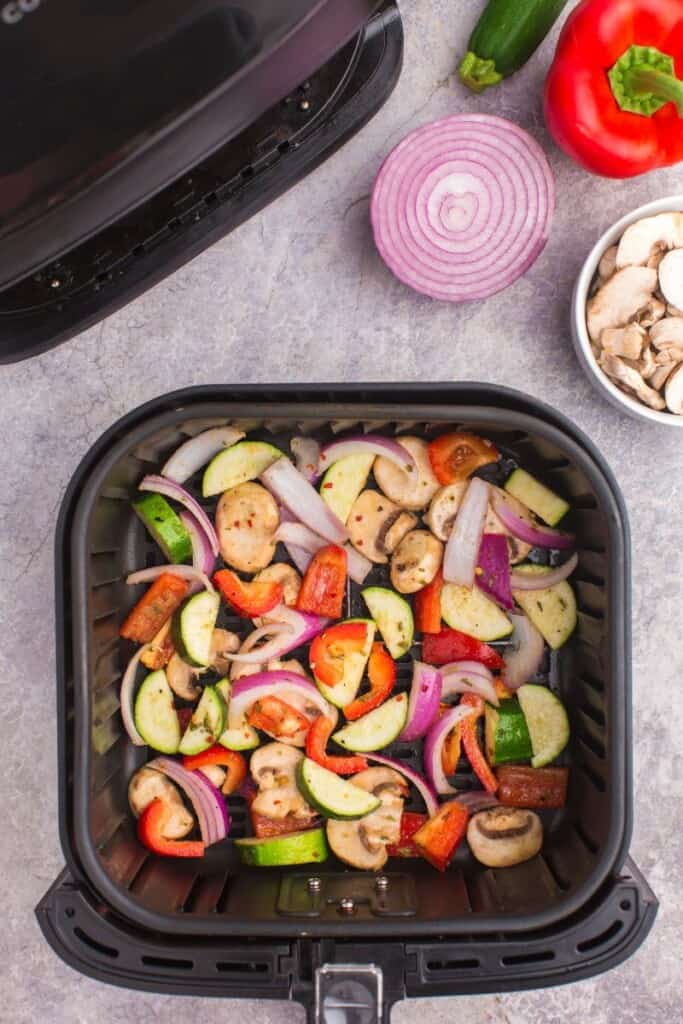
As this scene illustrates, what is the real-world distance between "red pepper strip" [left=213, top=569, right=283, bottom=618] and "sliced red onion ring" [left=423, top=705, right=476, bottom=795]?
0.95 ft

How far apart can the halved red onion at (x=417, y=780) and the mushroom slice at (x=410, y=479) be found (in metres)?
0.37

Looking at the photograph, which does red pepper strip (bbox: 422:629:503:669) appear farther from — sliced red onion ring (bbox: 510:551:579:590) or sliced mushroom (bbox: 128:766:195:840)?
sliced mushroom (bbox: 128:766:195:840)

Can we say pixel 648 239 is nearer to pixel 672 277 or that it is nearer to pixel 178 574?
pixel 672 277

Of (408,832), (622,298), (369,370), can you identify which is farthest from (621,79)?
(408,832)

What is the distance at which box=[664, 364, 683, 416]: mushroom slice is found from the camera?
1.32 m

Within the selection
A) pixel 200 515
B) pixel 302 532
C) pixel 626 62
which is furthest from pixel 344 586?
pixel 626 62

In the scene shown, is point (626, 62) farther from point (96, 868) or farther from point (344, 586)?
point (96, 868)

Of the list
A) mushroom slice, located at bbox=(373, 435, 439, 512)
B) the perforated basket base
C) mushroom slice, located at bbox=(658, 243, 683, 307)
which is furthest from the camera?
mushroom slice, located at bbox=(373, 435, 439, 512)

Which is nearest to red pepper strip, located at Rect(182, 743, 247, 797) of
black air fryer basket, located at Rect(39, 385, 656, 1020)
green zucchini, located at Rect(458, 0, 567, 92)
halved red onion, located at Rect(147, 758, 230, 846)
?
halved red onion, located at Rect(147, 758, 230, 846)

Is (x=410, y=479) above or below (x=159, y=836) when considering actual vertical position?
above

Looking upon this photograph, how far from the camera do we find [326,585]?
143 cm

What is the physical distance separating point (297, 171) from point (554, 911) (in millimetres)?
961

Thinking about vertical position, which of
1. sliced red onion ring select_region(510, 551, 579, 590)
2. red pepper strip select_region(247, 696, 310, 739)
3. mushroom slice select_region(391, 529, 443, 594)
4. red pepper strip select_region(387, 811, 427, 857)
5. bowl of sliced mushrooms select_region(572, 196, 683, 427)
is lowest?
red pepper strip select_region(387, 811, 427, 857)

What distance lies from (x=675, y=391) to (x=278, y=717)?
2.32 feet
